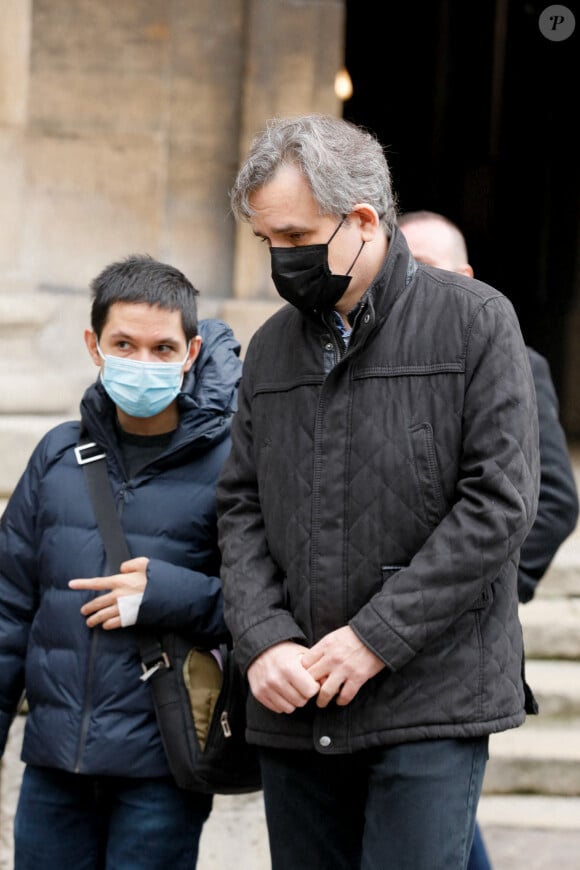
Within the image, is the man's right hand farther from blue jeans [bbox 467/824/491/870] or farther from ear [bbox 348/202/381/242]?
blue jeans [bbox 467/824/491/870]

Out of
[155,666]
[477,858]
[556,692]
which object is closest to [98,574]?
[155,666]

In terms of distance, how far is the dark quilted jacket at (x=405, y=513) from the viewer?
7.79 feet

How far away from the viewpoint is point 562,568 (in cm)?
573

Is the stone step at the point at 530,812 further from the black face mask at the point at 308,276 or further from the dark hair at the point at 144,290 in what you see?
the black face mask at the point at 308,276

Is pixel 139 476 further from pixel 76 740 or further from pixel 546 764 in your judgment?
pixel 546 764

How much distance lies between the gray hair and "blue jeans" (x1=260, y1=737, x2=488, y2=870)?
40.0 inches

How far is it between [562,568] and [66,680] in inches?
132

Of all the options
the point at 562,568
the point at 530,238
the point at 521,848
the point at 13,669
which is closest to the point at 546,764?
the point at 521,848

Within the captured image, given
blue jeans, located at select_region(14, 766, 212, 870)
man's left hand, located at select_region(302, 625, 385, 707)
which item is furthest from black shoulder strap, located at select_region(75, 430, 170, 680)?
man's left hand, located at select_region(302, 625, 385, 707)

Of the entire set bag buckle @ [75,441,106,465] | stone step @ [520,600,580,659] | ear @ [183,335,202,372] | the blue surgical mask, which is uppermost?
ear @ [183,335,202,372]

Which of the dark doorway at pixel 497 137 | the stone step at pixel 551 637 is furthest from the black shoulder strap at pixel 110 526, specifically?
the dark doorway at pixel 497 137

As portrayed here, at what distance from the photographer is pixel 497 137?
11.5m

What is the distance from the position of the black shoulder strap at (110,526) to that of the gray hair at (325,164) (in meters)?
0.68

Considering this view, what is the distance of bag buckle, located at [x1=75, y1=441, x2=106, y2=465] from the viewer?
2941 millimetres
